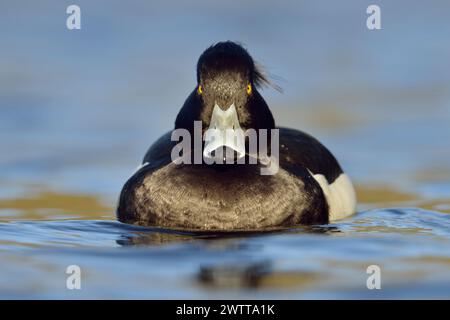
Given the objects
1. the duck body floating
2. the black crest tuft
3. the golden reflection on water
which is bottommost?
the golden reflection on water

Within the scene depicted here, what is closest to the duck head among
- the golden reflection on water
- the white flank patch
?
the white flank patch

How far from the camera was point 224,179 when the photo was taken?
10.2m

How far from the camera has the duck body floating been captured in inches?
396

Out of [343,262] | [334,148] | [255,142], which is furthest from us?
[334,148]

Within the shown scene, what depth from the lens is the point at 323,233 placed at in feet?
33.3

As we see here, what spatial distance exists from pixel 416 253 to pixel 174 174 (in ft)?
7.27

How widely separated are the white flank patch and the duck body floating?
120mm

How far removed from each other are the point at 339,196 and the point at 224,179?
1635 millimetres

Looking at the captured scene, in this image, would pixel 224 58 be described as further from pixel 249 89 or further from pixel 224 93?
pixel 249 89

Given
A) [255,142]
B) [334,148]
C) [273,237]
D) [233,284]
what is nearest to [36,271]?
[233,284]

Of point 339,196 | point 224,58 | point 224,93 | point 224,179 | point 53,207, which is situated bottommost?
point 53,207

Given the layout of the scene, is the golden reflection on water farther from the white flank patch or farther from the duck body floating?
the white flank patch

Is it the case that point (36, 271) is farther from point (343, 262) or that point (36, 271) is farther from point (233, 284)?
point (343, 262)

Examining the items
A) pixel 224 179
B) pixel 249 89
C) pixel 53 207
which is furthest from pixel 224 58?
pixel 53 207
